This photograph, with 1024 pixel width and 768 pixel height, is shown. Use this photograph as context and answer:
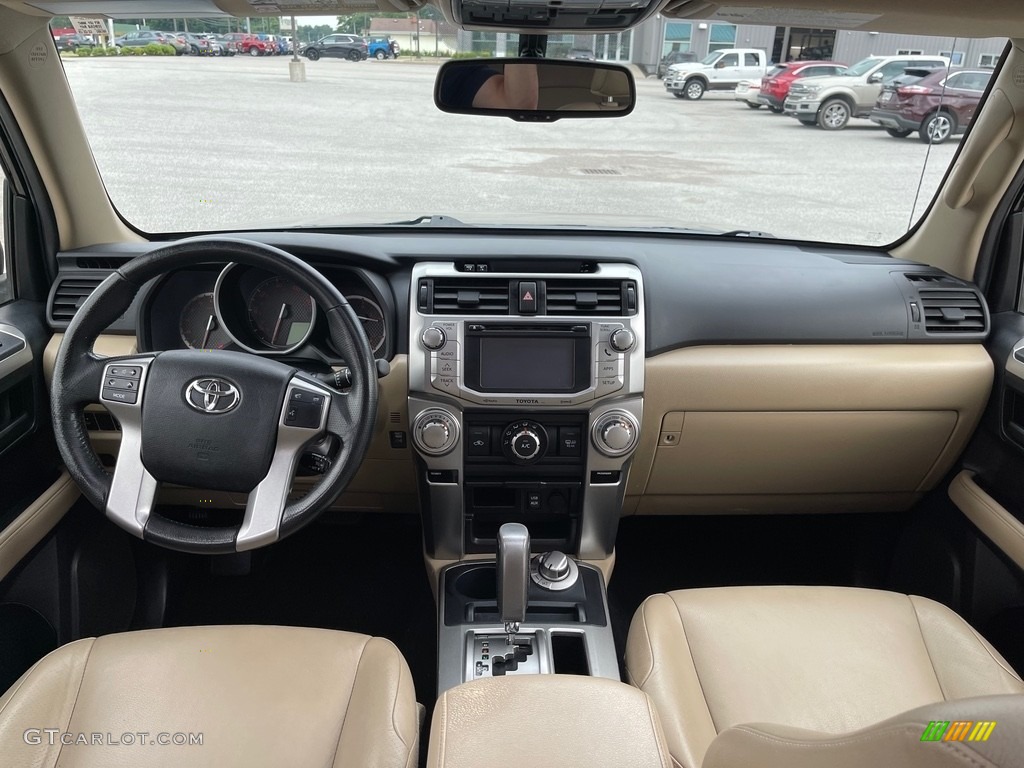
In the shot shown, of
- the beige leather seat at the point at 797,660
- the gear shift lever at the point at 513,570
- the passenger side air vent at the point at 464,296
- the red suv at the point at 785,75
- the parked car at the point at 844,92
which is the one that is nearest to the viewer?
the beige leather seat at the point at 797,660

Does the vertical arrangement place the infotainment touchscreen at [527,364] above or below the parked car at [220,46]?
below

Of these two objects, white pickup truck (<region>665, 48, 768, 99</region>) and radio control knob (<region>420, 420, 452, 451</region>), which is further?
white pickup truck (<region>665, 48, 768, 99</region>)

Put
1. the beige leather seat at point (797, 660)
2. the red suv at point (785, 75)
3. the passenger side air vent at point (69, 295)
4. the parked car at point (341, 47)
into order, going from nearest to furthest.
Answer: the beige leather seat at point (797, 660)
the parked car at point (341, 47)
the passenger side air vent at point (69, 295)
the red suv at point (785, 75)

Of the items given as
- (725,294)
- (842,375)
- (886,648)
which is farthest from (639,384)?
(886,648)

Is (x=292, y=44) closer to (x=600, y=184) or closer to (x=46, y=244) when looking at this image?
(x=46, y=244)

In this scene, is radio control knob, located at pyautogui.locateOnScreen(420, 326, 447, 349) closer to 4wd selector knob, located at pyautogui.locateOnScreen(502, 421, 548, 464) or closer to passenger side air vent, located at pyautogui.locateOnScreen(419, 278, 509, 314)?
passenger side air vent, located at pyautogui.locateOnScreen(419, 278, 509, 314)

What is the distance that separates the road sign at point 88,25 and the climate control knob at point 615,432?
184 cm

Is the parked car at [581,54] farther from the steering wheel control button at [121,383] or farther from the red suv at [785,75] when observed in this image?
the steering wheel control button at [121,383]

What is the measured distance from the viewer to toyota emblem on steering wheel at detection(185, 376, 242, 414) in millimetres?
1769

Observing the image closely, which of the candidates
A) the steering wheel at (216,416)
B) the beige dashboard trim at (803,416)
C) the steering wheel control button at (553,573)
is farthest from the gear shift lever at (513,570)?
the beige dashboard trim at (803,416)

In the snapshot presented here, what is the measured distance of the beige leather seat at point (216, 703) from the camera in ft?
4.86

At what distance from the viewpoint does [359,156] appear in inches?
127

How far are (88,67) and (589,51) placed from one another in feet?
5.44

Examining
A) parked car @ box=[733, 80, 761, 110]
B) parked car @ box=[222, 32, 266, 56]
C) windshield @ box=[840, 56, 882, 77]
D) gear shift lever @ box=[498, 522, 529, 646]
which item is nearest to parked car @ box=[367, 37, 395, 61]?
parked car @ box=[222, 32, 266, 56]
